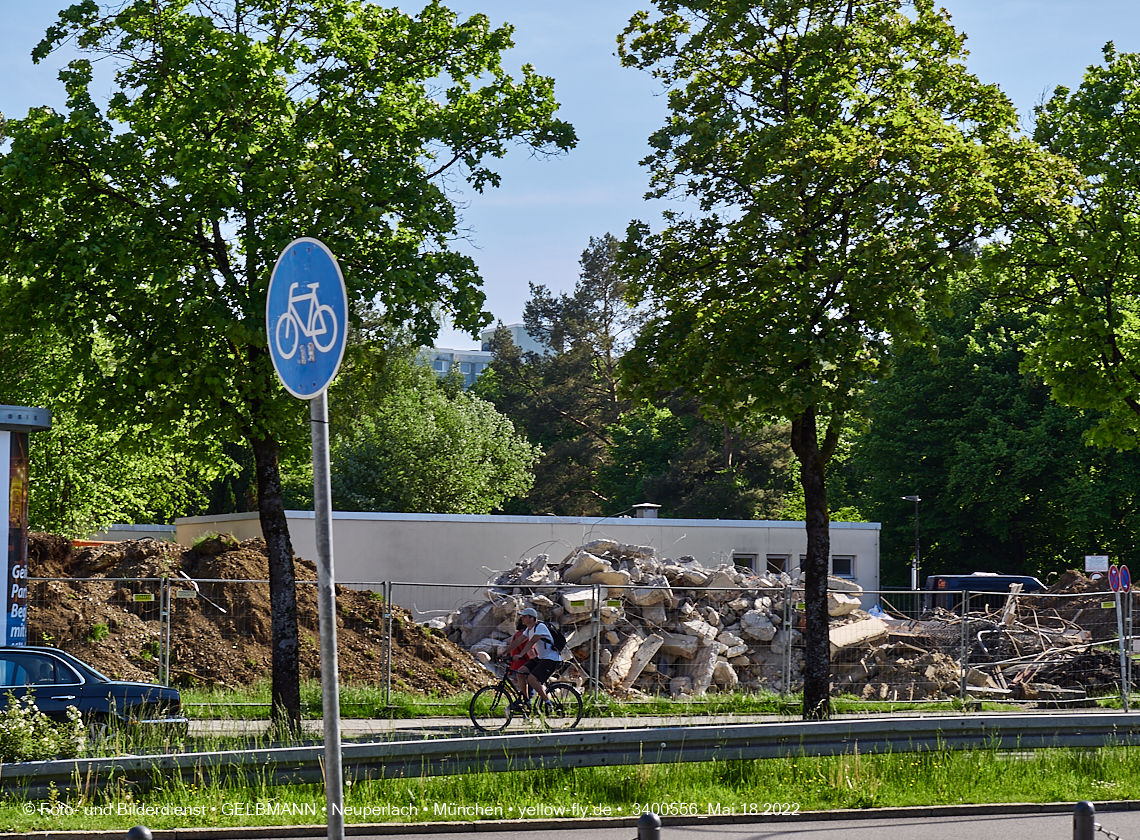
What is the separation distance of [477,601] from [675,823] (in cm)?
1674

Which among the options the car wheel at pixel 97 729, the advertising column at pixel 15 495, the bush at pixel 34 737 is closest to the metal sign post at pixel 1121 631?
the car wheel at pixel 97 729

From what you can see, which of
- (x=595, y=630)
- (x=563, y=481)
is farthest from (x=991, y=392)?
(x=595, y=630)

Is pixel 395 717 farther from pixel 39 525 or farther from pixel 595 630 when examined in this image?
pixel 39 525

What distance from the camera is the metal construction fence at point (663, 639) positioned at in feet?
69.3

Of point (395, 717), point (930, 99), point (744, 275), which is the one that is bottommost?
point (395, 717)

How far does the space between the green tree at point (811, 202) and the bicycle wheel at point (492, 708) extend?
4.18 m

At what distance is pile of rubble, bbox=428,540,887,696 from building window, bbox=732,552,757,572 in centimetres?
988

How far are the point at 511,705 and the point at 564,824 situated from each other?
284 inches

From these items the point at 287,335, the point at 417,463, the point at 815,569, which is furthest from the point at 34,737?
the point at 417,463

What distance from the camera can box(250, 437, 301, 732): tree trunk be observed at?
14.2m

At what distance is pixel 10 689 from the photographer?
12648 mm

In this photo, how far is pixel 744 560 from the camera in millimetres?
37125

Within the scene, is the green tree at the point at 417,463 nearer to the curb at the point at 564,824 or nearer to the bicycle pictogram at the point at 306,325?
the curb at the point at 564,824

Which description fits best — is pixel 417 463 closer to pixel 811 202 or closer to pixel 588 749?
pixel 811 202
